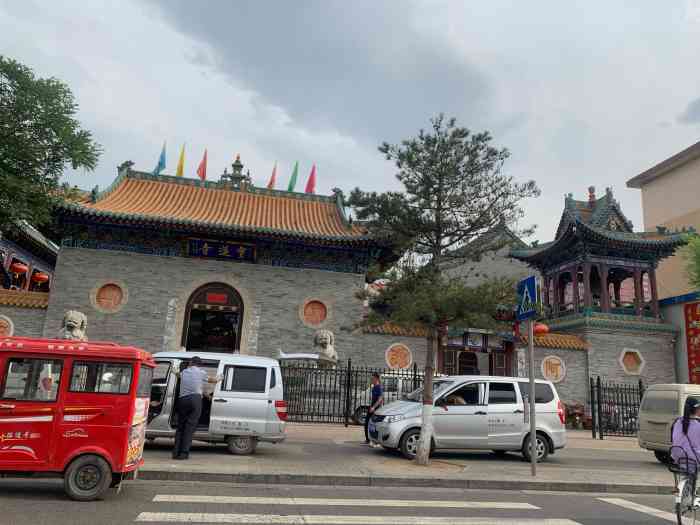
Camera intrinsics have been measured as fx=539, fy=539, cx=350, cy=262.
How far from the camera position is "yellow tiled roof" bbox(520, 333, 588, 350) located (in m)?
20.0

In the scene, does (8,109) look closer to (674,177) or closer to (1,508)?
(1,508)

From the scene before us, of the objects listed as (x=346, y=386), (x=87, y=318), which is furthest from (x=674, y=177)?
(x=87, y=318)

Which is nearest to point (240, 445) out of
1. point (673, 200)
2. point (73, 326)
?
point (73, 326)

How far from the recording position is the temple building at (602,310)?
20.4m

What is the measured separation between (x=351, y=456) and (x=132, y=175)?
637 inches

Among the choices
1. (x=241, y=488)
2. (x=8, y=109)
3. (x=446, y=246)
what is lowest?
(x=241, y=488)

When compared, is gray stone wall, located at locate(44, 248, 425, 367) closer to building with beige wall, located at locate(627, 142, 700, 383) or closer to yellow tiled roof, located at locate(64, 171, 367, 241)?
yellow tiled roof, located at locate(64, 171, 367, 241)

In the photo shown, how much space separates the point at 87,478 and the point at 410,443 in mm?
5817

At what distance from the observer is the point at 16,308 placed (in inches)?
689

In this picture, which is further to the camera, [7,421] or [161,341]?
[161,341]

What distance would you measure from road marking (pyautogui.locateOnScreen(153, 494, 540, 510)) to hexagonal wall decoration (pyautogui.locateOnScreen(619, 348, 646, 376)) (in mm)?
16450

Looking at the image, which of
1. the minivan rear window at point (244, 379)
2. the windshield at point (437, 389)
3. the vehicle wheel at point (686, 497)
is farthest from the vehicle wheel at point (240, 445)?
the vehicle wheel at point (686, 497)

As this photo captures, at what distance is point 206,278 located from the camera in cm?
1905

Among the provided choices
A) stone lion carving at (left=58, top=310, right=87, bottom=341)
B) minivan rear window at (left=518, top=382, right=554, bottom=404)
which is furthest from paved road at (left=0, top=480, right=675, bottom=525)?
stone lion carving at (left=58, top=310, right=87, bottom=341)
